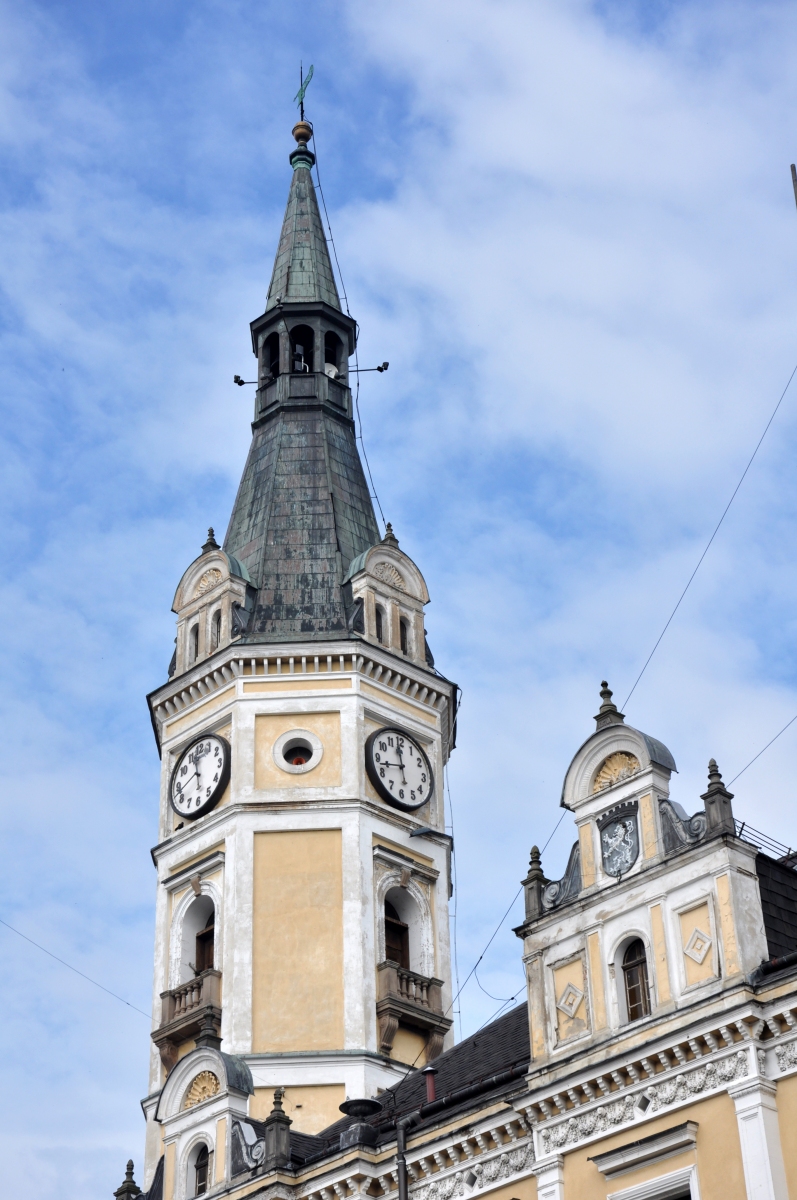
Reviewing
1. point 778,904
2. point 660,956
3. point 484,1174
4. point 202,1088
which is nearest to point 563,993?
point 660,956

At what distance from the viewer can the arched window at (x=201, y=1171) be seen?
153 ft

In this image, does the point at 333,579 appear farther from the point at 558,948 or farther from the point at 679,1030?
the point at 679,1030

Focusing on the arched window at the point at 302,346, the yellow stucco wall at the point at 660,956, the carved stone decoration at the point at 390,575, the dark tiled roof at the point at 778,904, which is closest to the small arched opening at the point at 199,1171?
the yellow stucco wall at the point at 660,956

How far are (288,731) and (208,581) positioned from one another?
709cm

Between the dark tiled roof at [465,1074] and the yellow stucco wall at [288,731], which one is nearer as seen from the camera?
the dark tiled roof at [465,1074]

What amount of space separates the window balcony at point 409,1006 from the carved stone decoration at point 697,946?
18533mm

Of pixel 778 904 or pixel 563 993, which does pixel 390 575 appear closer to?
pixel 563 993

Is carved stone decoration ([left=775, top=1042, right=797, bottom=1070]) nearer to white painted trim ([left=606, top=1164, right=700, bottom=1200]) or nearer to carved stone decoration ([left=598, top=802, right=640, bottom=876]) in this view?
white painted trim ([left=606, top=1164, right=700, bottom=1200])

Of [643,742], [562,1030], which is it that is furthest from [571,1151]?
[643,742]

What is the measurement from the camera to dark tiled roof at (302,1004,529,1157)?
4053 centimetres

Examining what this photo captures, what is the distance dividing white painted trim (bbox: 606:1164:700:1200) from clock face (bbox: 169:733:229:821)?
2397cm

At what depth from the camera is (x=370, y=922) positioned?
55125mm

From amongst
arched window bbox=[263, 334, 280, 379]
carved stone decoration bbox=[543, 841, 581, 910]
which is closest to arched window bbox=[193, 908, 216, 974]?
carved stone decoration bbox=[543, 841, 581, 910]

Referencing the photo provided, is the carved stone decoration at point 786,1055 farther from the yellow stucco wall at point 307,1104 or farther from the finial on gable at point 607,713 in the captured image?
the yellow stucco wall at point 307,1104
